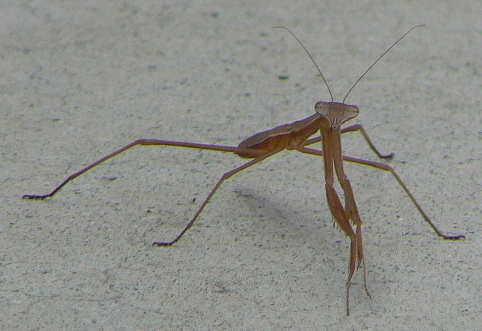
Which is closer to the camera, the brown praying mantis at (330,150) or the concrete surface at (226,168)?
the brown praying mantis at (330,150)

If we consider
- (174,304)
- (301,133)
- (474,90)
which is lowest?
(474,90)

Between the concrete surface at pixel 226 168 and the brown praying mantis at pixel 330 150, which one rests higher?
the brown praying mantis at pixel 330 150

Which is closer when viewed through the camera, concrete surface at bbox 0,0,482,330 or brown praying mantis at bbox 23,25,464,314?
brown praying mantis at bbox 23,25,464,314

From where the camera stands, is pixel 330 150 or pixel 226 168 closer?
pixel 330 150

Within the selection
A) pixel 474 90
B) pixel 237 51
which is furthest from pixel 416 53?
pixel 237 51

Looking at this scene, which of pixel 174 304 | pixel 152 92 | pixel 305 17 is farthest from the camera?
pixel 305 17

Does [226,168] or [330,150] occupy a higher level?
[330,150]

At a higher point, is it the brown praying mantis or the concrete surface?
the brown praying mantis

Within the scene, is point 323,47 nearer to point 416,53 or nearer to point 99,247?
point 416,53
